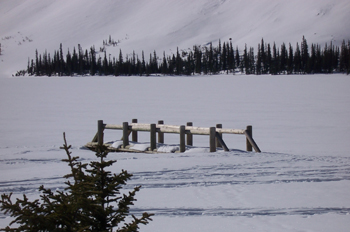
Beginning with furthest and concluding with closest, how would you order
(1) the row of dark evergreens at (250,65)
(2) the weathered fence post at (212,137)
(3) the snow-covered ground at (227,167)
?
(1) the row of dark evergreens at (250,65) → (2) the weathered fence post at (212,137) → (3) the snow-covered ground at (227,167)

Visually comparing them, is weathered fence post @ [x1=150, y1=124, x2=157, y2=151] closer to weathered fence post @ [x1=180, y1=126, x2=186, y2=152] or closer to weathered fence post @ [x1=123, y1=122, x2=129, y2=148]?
weathered fence post @ [x1=180, y1=126, x2=186, y2=152]

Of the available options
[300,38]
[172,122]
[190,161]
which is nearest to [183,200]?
[190,161]

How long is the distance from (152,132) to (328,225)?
8.38m

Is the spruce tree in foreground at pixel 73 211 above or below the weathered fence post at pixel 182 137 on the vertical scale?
above

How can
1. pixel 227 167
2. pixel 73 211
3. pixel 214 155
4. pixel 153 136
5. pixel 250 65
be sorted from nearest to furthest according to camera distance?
pixel 73 211, pixel 227 167, pixel 214 155, pixel 153 136, pixel 250 65

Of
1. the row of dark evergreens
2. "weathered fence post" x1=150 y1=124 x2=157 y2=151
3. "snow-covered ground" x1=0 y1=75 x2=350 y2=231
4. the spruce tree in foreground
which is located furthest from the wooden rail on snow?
the row of dark evergreens

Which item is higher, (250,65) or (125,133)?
(250,65)

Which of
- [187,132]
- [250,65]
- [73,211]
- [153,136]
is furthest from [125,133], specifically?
[250,65]

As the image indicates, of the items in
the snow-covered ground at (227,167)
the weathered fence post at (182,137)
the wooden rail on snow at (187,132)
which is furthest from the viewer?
the weathered fence post at (182,137)

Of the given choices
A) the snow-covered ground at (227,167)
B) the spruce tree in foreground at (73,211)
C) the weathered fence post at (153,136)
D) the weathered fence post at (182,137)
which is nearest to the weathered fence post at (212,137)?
the snow-covered ground at (227,167)

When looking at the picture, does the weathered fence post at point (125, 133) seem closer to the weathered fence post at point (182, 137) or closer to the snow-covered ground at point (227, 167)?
the snow-covered ground at point (227, 167)

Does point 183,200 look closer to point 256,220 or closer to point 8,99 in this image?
point 256,220

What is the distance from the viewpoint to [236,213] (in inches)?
268

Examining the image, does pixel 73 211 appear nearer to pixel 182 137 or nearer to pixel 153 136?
pixel 182 137
